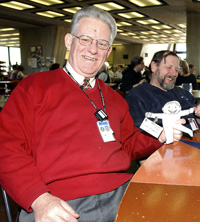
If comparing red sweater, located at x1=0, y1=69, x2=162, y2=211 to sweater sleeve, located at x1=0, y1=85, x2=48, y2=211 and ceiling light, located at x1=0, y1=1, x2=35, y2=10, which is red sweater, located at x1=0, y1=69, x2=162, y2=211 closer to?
sweater sleeve, located at x1=0, y1=85, x2=48, y2=211

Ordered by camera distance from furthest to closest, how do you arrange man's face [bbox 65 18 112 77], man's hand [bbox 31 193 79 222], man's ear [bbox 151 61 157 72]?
man's ear [bbox 151 61 157 72]
man's face [bbox 65 18 112 77]
man's hand [bbox 31 193 79 222]

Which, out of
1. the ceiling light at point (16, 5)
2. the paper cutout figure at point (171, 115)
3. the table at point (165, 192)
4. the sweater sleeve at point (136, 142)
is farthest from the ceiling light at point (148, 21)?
the table at point (165, 192)

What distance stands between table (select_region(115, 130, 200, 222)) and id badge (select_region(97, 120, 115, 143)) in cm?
19

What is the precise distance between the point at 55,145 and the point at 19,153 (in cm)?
14

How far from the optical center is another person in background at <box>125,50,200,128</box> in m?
1.81

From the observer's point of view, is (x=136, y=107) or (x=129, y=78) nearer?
(x=136, y=107)

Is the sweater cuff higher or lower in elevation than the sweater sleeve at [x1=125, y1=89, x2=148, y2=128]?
lower

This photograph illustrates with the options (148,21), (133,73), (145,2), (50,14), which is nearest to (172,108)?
(133,73)

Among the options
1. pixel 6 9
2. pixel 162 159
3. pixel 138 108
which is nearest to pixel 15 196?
pixel 162 159

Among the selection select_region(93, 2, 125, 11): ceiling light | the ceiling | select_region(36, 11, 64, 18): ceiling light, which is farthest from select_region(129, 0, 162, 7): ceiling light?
select_region(36, 11, 64, 18): ceiling light

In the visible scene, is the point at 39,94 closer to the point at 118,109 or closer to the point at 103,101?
the point at 103,101

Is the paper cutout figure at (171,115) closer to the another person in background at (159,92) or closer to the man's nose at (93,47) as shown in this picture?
the man's nose at (93,47)

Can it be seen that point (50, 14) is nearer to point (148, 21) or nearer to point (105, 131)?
point (148, 21)

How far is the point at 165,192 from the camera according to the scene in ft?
2.32
